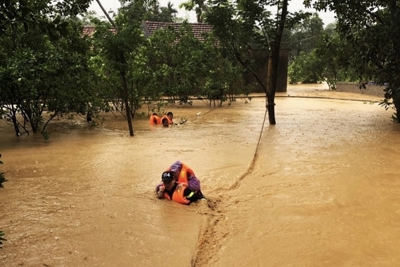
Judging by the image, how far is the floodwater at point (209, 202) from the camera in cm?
397

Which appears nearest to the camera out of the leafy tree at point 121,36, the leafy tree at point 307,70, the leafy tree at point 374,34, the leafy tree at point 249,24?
the leafy tree at point 374,34

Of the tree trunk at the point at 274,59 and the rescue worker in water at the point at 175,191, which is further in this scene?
the tree trunk at the point at 274,59

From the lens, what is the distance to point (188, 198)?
5297 millimetres

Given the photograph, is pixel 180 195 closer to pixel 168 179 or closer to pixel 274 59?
pixel 168 179

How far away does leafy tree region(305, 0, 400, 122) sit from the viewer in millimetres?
9188

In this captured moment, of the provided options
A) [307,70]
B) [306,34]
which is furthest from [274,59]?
[306,34]

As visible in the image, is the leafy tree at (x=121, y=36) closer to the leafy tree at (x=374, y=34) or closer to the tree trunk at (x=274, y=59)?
the tree trunk at (x=274, y=59)

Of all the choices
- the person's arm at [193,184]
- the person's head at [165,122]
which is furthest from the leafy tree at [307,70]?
the person's arm at [193,184]

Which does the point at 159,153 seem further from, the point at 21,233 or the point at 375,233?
the point at 375,233

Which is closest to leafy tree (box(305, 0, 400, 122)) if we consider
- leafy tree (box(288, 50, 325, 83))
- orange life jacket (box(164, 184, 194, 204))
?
orange life jacket (box(164, 184, 194, 204))

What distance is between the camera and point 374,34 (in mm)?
9562

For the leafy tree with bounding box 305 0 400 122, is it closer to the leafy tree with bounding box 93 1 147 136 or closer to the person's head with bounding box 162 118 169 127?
the leafy tree with bounding box 93 1 147 136

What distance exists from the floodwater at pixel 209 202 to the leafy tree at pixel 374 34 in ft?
6.08

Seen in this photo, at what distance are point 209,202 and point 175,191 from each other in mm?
539
